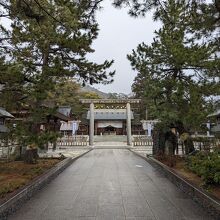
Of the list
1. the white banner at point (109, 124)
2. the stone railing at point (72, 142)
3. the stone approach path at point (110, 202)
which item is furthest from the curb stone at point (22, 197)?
the white banner at point (109, 124)

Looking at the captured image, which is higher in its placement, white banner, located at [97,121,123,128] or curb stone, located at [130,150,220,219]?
white banner, located at [97,121,123,128]

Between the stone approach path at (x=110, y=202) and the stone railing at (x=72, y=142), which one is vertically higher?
the stone railing at (x=72, y=142)

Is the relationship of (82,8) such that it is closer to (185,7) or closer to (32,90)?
(185,7)

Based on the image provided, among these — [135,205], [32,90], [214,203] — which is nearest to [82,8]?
[32,90]

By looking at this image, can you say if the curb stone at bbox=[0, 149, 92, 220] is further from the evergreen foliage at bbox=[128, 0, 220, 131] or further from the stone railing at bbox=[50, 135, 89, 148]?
the stone railing at bbox=[50, 135, 89, 148]

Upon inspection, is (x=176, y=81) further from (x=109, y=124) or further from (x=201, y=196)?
(x=109, y=124)

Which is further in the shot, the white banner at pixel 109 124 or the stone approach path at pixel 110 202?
the white banner at pixel 109 124

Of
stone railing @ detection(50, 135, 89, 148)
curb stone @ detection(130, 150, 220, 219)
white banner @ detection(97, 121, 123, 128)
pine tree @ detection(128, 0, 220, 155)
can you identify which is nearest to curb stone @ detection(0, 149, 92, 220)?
curb stone @ detection(130, 150, 220, 219)

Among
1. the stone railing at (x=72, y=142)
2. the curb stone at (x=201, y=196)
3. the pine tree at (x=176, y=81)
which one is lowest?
the curb stone at (x=201, y=196)

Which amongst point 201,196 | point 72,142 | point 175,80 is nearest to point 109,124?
point 72,142

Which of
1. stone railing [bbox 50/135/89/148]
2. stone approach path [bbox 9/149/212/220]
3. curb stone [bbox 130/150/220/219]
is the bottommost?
stone approach path [bbox 9/149/212/220]

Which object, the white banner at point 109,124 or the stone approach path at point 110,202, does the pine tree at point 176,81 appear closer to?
the stone approach path at point 110,202

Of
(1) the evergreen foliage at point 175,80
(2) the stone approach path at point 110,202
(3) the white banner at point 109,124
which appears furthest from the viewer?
(3) the white banner at point 109,124

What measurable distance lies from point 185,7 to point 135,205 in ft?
15.4
